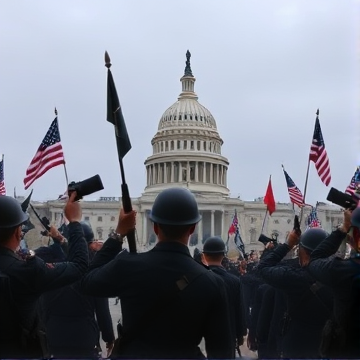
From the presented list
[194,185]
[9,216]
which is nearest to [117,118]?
[9,216]

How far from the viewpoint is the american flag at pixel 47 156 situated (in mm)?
13102

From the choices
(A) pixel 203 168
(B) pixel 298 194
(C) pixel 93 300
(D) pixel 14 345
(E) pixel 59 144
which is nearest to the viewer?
(D) pixel 14 345

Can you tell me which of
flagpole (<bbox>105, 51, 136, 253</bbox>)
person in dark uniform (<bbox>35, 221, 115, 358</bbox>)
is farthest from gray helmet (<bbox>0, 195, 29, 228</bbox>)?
person in dark uniform (<bbox>35, 221, 115, 358</bbox>)

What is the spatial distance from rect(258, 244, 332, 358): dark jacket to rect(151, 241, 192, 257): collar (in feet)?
6.42

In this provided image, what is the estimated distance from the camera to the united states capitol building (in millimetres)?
81438

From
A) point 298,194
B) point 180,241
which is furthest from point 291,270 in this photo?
point 298,194

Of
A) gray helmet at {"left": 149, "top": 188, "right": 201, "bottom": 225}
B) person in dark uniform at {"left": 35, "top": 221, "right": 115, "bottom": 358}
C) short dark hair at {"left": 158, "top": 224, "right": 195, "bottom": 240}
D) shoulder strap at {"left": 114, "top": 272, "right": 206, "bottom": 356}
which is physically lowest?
person in dark uniform at {"left": 35, "top": 221, "right": 115, "bottom": 358}

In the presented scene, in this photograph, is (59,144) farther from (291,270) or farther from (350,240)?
(350,240)

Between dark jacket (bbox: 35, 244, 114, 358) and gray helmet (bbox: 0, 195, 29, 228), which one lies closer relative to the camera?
gray helmet (bbox: 0, 195, 29, 228)

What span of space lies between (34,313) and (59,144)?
31.7 ft

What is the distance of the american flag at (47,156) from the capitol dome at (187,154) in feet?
230

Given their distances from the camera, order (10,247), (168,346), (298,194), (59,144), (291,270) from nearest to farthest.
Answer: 1. (168,346)
2. (10,247)
3. (291,270)
4. (59,144)
5. (298,194)

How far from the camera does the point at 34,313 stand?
3777 mm

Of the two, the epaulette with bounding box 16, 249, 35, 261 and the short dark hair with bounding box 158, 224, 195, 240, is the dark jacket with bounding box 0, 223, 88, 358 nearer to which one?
the epaulette with bounding box 16, 249, 35, 261
